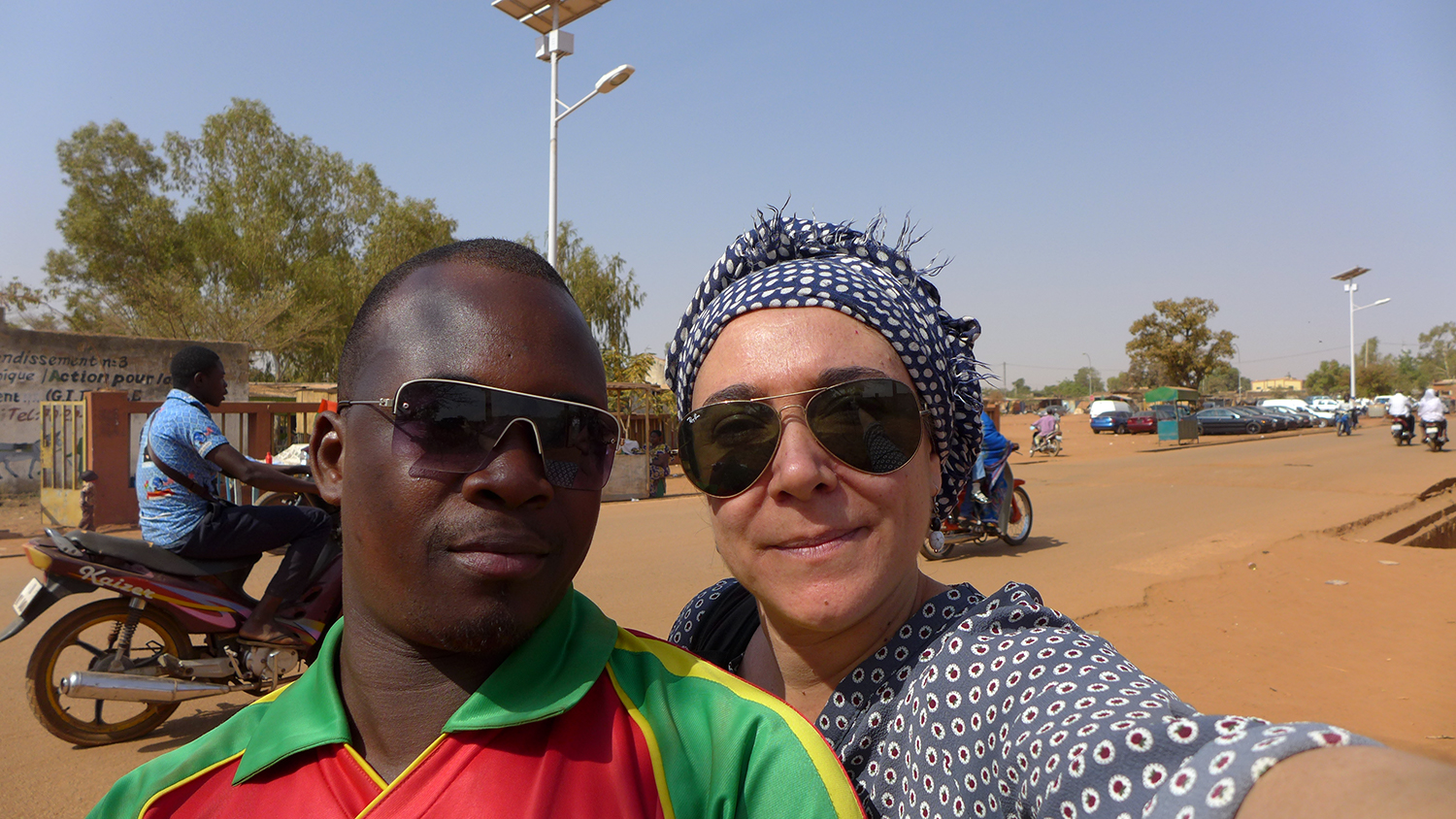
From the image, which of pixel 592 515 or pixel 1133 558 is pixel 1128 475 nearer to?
pixel 1133 558

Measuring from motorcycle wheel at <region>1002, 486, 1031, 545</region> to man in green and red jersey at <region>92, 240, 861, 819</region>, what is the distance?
349 inches

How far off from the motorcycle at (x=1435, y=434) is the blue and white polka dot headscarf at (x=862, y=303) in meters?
28.8

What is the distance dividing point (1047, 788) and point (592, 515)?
2.48 ft

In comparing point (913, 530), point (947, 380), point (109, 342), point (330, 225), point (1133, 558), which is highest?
point (330, 225)

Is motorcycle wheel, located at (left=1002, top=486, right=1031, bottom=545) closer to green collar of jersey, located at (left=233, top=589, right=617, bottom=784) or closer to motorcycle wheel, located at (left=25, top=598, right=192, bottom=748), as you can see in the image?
motorcycle wheel, located at (left=25, top=598, right=192, bottom=748)

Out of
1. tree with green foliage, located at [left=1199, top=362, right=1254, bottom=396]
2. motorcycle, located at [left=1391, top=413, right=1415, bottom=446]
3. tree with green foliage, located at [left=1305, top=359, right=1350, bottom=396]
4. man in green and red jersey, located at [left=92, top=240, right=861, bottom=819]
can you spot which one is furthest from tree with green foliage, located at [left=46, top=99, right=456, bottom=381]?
tree with green foliage, located at [left=1199, top=362, right=1254, bottom=396]

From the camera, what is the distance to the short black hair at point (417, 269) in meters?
1.30

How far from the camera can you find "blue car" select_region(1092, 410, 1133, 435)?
120 feet

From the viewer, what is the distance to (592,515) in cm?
133

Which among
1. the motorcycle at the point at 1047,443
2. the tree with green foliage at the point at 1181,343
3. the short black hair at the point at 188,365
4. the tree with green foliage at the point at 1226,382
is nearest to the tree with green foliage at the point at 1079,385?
the tree with green foliage at the point at 1226,382

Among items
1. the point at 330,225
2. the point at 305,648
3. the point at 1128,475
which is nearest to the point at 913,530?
the point at 305,648

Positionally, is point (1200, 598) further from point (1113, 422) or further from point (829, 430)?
point (1113, 422)

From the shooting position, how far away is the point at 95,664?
415 centimetres

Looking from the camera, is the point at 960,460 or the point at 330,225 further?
the point at 330,225
